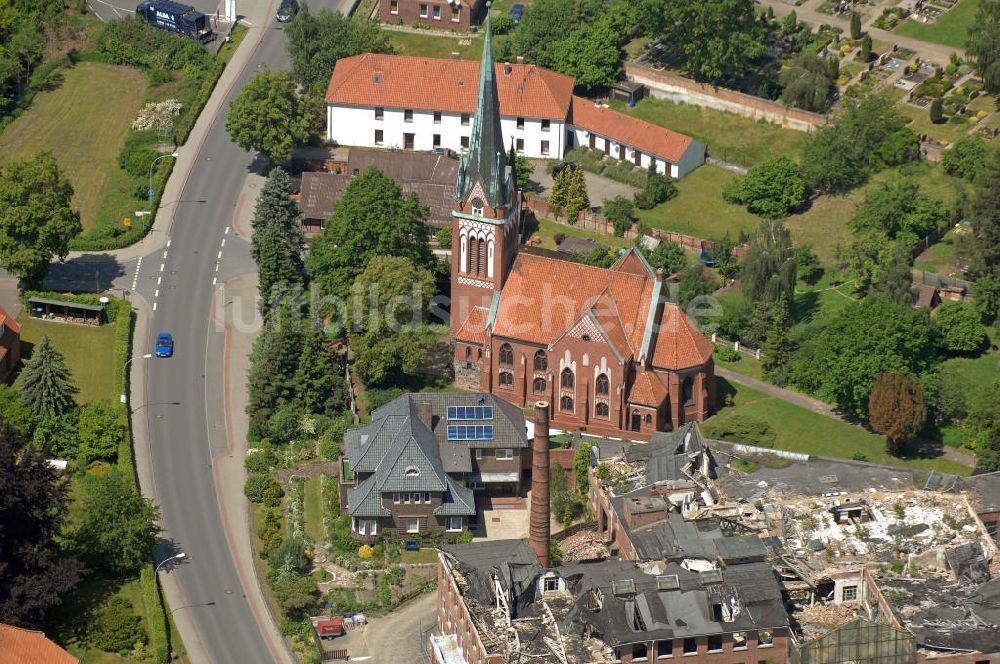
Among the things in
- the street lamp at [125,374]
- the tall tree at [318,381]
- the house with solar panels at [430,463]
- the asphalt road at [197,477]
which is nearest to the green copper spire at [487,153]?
the tall tree at [318,381]

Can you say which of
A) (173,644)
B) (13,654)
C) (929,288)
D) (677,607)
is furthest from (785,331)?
(13,654)

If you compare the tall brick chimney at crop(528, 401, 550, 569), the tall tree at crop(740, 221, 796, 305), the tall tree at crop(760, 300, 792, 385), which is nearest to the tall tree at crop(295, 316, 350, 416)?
the tall brick chimney at crop(528, 401, 550, 569)

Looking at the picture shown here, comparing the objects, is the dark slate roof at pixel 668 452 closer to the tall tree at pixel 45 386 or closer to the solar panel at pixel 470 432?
the solar panel at pixel 470 432

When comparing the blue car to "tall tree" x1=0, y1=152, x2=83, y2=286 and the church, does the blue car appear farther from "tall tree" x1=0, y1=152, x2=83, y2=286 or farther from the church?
the church

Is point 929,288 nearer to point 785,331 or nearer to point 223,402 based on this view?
point 785,331

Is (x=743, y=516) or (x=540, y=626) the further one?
(x=743, y=516)
